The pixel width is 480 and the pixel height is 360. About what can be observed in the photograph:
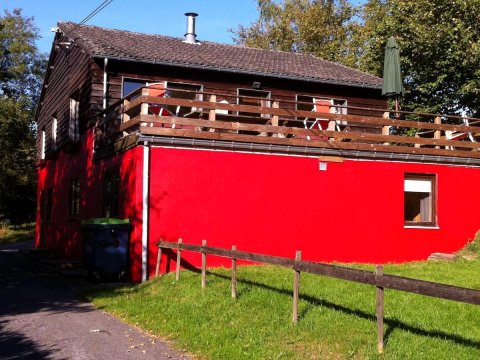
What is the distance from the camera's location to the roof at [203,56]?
1762cm

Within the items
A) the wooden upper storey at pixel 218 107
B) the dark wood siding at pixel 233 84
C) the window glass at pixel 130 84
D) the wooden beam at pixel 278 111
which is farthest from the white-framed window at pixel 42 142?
the wooden beam at pixel 278 111

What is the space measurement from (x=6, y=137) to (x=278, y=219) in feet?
102

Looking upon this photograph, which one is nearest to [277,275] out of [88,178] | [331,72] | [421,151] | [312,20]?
[421,151]

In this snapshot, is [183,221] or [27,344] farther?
[183,221]

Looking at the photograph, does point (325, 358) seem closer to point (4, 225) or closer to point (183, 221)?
point (183, 221)

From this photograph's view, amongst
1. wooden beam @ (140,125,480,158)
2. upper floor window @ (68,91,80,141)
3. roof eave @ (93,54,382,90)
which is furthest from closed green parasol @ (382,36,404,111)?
upper floor window @ (68,91,80,141)

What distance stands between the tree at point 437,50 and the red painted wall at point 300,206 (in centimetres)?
1192

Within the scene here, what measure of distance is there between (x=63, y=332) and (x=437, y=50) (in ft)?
73.4

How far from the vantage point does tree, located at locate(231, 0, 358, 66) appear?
39.3m

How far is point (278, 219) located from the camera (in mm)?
13359

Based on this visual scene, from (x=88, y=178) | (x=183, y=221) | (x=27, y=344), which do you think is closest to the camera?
(x=27, y=344)

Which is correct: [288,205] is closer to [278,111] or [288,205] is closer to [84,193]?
[278,111]

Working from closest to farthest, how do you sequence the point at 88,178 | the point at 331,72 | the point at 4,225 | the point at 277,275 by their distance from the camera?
the point at 277,275, the point at 88,178, the point at 331,72, the point at 4,225

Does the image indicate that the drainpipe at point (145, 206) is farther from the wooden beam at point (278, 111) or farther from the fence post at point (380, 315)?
the fence post at point (380, 315)
